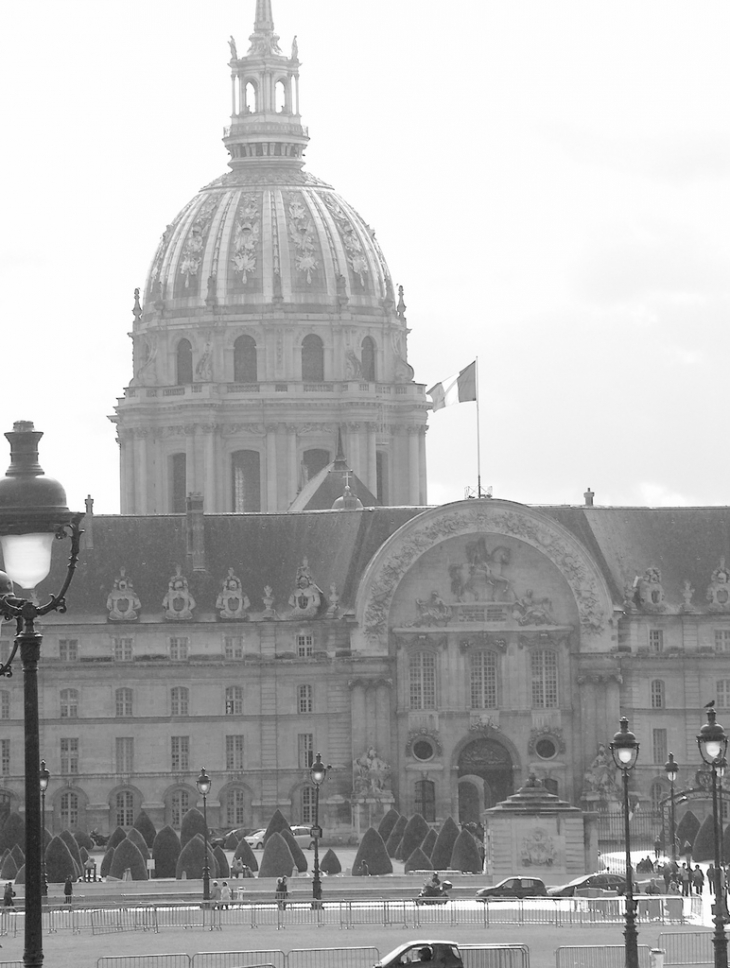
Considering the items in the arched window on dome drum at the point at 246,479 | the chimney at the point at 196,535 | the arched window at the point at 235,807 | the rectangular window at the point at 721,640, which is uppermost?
the arched window on dome drum at the point at 246,479

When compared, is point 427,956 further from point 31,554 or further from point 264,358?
point 264,358

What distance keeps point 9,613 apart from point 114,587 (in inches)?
3916

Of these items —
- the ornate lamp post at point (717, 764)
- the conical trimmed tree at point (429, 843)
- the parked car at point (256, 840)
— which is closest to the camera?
the ornate lamp post at point (717, 764)

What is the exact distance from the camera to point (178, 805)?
131m

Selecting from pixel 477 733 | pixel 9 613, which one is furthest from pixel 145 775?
pixel 9 613

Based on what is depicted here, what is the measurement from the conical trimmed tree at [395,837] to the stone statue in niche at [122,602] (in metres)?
17.4

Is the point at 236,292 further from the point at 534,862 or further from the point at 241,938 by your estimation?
the point at 241,938

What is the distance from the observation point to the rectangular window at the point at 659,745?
131 meters

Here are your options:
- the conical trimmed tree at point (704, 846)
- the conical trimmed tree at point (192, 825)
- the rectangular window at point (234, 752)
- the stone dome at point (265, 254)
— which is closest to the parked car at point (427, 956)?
the conical trimmed tree at point (704, 846)

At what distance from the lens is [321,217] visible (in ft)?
644

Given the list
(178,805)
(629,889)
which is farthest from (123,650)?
(629,889)

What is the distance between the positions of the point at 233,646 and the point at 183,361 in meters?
61.1

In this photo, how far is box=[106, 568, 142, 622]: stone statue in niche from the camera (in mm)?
131875

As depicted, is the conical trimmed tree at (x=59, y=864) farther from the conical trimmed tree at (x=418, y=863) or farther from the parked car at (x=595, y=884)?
the parked car at (x=595, y=884)
